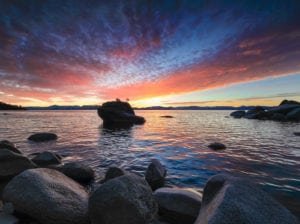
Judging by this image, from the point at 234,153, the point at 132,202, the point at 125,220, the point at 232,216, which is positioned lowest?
the point at 234,153

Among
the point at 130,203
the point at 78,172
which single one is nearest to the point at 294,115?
the point at 78,172

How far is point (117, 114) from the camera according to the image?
156ft

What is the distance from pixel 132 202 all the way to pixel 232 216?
2.33 meters

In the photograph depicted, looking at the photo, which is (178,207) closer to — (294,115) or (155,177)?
(155,177)

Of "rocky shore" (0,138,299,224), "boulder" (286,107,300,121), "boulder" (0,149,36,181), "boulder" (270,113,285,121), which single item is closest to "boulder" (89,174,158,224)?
"rocky shore" (0,138,299,224)

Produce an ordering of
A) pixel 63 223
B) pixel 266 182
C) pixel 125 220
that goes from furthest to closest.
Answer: pixel 266 182, pixel 63 223, pixel 125 220

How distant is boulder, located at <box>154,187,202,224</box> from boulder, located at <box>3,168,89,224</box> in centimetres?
241

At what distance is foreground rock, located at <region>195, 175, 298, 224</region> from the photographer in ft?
11.2

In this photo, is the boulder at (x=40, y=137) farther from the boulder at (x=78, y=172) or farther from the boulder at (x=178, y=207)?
the boulder at (x=178, y=207)

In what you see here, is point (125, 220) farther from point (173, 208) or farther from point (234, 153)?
point (234, 153)

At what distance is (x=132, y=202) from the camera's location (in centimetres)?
456

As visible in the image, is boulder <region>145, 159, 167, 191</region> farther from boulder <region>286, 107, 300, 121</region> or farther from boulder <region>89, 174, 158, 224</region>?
boulder <region>286, 107, 300, 121</region>

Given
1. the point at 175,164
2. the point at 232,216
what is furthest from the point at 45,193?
the point at 175,164

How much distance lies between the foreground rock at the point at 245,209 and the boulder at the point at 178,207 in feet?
6.14
